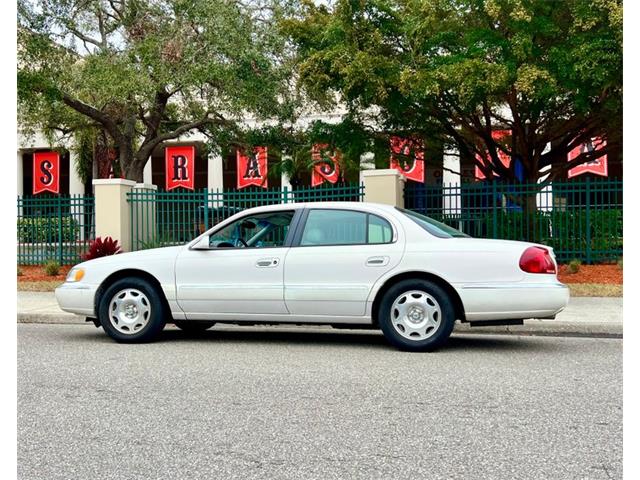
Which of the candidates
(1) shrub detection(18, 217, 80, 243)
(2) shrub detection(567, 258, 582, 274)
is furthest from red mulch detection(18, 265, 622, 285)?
(1) shrub detection(18, 217, 80, 243)

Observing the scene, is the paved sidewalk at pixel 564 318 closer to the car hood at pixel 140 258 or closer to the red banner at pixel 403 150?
the car hood at pixel 140 258

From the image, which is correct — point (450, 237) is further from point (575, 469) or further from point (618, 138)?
point (618, 138)

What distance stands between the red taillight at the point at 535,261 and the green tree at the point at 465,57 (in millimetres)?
6568

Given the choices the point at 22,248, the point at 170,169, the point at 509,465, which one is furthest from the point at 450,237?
the point at 170,169

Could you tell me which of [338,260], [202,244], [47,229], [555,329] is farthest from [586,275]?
[47,229]

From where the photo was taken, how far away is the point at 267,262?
8109mm

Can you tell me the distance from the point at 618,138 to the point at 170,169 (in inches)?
1030

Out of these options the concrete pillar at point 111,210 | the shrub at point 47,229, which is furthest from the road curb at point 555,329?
the shrub at point 47,229

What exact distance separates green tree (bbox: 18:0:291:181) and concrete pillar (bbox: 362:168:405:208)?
3.72m

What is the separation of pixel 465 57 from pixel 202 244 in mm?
8138

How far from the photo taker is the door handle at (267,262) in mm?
8094

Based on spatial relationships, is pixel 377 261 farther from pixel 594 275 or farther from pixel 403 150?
pixel 403 150

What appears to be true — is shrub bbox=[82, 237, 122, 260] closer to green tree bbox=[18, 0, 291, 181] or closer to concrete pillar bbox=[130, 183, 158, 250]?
concrete pillar bbox=[130, 183, 158, 250]

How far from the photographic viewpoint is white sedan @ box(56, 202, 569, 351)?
7559mm
